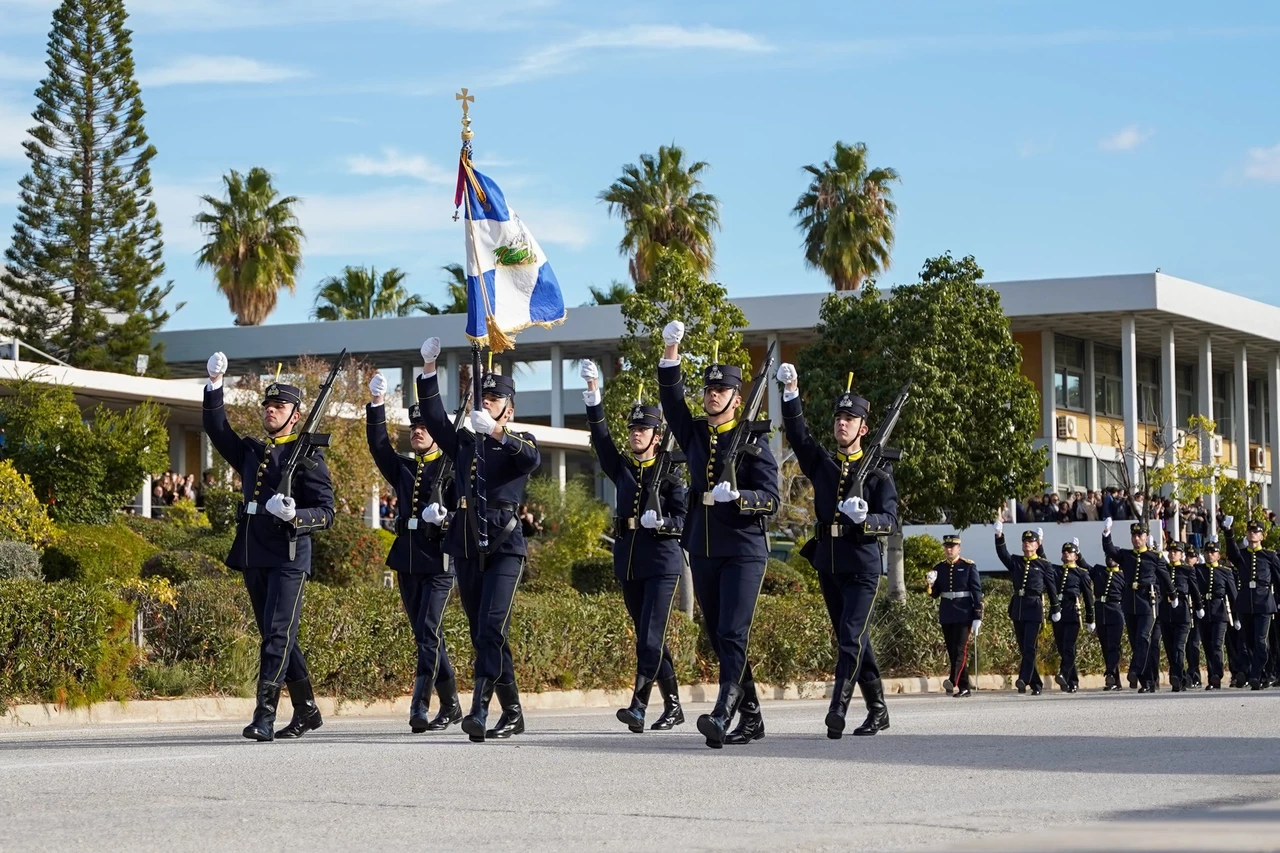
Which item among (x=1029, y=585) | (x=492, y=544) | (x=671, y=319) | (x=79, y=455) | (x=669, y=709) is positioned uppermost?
(x=671, y=319)

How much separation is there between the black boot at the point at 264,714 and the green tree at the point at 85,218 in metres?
41.7

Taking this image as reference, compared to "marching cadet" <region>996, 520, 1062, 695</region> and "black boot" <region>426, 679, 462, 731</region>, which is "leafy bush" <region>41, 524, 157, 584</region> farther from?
"black boot" <region>426, 679, 462, 731</region>

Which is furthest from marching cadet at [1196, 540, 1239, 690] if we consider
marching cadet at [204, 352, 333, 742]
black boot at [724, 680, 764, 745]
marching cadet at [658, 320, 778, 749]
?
marching cadet at [204, 352, 333, 742]

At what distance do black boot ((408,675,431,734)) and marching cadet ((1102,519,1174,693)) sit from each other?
44.2ft

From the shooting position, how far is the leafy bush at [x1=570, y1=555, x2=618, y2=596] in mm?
31828

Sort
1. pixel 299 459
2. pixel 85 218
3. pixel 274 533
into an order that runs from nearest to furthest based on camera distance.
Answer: pixel 274 533 → pixel 299 459 → pixel 85 218

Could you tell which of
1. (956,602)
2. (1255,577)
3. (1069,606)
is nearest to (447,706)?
(956,602)

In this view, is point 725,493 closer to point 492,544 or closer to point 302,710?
point 492,544

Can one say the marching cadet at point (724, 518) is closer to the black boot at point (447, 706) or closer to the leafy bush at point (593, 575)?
the black boot at point (447, 706)

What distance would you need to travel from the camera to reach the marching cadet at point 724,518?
36.1 feet

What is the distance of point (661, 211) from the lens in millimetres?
53281

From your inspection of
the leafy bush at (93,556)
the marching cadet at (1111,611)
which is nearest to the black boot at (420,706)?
the leafy bush at (93,556)

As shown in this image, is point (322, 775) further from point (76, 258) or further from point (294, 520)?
point (76, 258)

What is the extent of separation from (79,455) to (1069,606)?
1581cm
